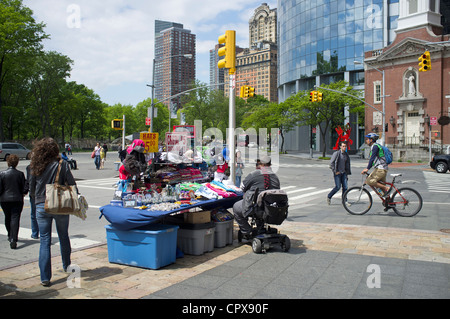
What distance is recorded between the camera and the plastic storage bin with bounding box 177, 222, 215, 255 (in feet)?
21.6

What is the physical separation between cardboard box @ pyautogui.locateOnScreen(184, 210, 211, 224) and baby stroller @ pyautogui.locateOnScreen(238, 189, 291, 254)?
0.79 metres

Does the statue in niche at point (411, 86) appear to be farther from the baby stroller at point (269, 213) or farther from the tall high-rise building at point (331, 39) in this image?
the baby stroller at point (269, 213)

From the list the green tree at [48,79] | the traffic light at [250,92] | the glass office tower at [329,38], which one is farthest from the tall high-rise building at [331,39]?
the traffic light at [250,92]

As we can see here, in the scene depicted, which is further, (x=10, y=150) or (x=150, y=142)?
(x=10, y=150)

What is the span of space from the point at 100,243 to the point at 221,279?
328 cm

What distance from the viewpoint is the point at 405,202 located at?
10.2m

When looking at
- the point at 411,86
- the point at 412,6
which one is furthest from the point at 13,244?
the point at 412,6

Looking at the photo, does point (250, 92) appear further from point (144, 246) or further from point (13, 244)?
point (144, 246)

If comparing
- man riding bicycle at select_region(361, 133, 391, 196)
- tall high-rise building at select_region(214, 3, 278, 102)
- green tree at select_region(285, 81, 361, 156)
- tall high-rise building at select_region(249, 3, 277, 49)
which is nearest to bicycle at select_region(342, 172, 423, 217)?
man riding bicycle at select_region(361, 133, 391, 196)

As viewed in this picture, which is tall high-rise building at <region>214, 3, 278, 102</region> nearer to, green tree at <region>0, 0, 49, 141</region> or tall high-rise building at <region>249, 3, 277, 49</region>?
tall high-rise building at <region>249, 3, 277, 49</region>

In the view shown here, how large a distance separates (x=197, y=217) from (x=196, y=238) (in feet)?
1.17

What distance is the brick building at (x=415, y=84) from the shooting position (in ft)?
136
